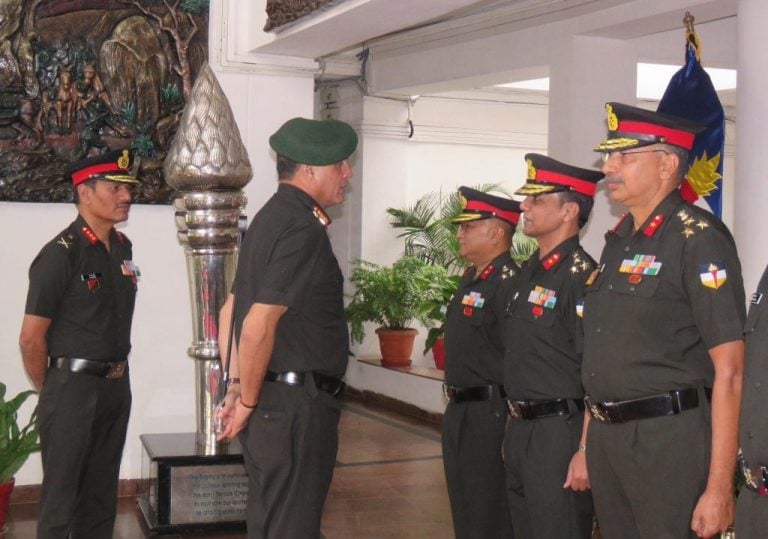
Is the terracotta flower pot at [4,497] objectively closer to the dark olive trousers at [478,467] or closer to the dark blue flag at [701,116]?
the dark olive trousers at [478,467]

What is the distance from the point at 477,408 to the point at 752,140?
148 centimetres

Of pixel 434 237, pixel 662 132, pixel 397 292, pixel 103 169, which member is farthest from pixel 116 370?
pixel 434 237

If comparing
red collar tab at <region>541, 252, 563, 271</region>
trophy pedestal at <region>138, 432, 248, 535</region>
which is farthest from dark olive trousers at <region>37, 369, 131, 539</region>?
red collar tab at <region>541, 252, 563, 271</region>

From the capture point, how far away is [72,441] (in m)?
3.81

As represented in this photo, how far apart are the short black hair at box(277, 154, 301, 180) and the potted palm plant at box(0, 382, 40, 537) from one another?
2.21 metres

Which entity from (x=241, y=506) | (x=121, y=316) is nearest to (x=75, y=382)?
(x=121, y=316)

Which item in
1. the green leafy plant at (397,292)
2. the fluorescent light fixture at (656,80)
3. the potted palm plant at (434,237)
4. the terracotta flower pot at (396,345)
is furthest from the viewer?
the potted palm plant at (434,237)

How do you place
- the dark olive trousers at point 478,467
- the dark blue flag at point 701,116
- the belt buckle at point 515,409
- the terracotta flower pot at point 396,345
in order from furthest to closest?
the terracotta flower pot at point 396,345, the dark blue flag at point 701,116, the dark olive trousers at point 478,467, the belt buckle at point 515,409

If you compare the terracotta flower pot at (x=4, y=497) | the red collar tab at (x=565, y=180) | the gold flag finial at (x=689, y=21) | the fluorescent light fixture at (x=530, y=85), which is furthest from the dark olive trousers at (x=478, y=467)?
the fluorescent light fixture at (x=530, y=85)

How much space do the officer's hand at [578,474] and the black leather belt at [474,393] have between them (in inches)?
26.0

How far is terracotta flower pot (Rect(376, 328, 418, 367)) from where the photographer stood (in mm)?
8734

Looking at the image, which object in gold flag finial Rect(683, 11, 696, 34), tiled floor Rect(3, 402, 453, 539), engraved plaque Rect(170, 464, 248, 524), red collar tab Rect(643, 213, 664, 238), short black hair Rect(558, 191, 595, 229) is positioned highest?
gold flag finial Rect(683, 11, 696, 34)

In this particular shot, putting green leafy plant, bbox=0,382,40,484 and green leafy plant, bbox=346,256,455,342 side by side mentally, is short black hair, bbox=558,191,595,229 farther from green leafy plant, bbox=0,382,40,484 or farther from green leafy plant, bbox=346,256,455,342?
green leafy plant, bbox=346,256,455,342

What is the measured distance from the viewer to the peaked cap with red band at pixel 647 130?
2.75 metres
